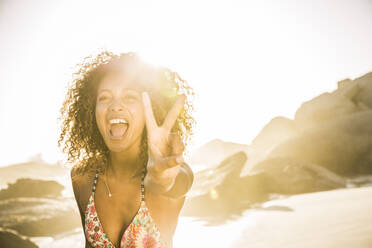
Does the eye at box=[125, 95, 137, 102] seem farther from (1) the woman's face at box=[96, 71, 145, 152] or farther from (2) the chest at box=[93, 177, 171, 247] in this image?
(2) the chest at box=[93, 177, 171, 247]

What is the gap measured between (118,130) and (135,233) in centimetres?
78

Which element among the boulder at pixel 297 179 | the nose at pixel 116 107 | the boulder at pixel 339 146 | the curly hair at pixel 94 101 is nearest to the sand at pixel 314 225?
the boulder at pixel 297 179

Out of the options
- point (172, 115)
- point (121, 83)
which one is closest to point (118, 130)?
point (121, 83)

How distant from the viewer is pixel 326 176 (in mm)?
9094

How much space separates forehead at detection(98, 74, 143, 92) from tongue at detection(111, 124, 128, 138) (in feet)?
0.99

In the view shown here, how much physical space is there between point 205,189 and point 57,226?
14.4 feet

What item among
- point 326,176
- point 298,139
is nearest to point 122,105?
point 326,176

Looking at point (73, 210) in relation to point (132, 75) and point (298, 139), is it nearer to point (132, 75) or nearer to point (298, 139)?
point (132, 75)

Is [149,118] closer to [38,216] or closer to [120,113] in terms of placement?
[120,113]

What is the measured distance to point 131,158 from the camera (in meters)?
2.19

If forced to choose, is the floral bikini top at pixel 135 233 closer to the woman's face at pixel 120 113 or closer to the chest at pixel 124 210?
the chest at pixel 124 210

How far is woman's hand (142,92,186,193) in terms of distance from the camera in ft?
4.27

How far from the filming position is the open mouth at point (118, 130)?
190 centimetres

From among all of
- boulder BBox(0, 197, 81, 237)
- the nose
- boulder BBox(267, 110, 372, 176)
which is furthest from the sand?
boulder BBox(267, 110, 372, 176)
